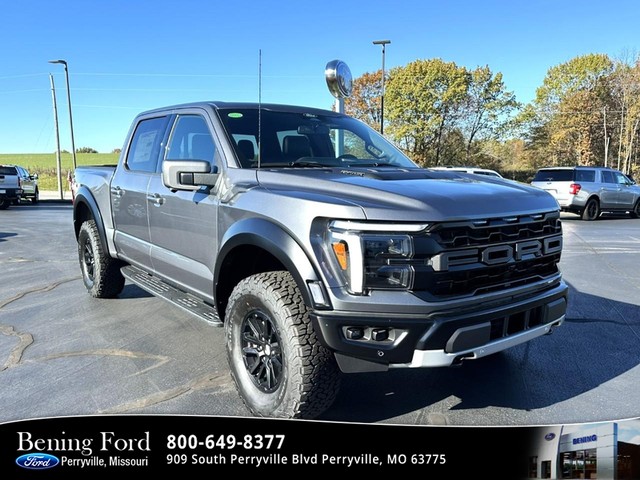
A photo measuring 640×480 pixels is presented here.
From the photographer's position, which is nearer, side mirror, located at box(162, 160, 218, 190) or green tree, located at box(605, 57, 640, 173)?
side mirror, located at box(162, 160, 218, 190)

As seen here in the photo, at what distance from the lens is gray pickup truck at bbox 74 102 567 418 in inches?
93.0

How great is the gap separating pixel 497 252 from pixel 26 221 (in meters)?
15.1

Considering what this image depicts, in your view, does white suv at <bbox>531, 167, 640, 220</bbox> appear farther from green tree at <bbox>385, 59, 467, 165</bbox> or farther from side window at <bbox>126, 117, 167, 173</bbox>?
green tree at <bbox>385, 59, 467, 165</bbox>

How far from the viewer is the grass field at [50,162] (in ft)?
127

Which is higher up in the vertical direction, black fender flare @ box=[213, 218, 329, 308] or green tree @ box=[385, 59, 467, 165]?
green tree @ box=[385, 59, 467, 165]

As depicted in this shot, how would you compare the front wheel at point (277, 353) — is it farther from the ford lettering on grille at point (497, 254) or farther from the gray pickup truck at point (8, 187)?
the gray pickup truck at point (8, 187)

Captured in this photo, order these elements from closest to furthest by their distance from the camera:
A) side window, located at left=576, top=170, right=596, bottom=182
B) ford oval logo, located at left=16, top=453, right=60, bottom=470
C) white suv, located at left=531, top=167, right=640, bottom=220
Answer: ford oval logo, located at left=16, top=453, right=60, bottom=470 → white suv, located at left=531, top=167, right=640, bottom=220 → side window, located at left=576, top=170, right=596, bottom=182

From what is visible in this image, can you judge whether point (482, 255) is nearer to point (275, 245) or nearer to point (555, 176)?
point (275, 245)

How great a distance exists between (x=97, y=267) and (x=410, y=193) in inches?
161

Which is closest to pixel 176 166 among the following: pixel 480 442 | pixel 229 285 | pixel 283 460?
pixel 229 285

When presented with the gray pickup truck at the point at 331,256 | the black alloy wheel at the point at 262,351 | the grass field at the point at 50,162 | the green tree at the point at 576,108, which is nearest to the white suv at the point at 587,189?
the gray pickup truck at the point at 331,256

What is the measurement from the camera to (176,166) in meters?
3.16

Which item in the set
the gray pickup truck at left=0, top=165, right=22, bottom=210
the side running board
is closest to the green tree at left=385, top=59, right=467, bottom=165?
the gray pickup truck at left=0, top=165, right=22, bottom=210

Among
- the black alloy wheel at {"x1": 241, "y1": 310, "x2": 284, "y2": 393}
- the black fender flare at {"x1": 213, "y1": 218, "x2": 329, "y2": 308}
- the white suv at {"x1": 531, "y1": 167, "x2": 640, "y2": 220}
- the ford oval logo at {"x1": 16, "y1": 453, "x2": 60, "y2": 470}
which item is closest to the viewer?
the ford oval logo at {"x1": 16, "y1": 453, "x2": 60, "y2": 470}
